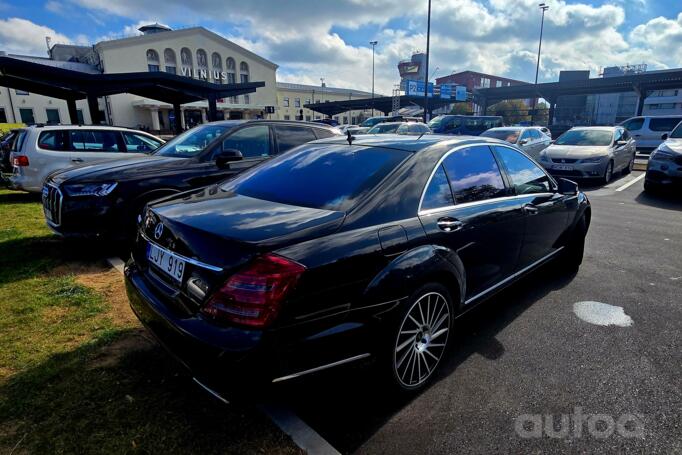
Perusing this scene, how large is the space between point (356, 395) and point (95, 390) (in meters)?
1.64

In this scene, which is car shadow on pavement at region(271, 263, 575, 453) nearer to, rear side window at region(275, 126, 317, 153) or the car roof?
the car roof

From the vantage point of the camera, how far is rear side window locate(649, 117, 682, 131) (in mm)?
18156

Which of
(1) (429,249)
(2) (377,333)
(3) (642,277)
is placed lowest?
(3) (642,277)

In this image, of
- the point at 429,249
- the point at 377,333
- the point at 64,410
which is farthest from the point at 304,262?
the point at 64,410

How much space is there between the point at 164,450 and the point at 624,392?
283 cm

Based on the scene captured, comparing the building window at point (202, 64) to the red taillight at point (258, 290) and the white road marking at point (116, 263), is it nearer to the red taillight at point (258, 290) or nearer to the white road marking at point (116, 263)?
the white road marking at point (116, 263)

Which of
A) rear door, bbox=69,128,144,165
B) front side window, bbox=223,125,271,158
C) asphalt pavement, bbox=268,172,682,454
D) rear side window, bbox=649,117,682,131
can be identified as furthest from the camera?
rear side window, bbox=649,117,682,131

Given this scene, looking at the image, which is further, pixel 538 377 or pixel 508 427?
pixel 538 377

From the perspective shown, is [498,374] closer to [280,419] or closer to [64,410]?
[280,419]

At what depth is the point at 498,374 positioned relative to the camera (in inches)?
113

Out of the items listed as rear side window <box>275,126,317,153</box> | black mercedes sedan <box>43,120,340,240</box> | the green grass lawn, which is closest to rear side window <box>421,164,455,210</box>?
the green grass lawn

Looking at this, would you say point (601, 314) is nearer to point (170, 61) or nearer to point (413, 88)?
point (413, 88)

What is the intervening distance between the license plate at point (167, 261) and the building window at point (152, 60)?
61.1 m

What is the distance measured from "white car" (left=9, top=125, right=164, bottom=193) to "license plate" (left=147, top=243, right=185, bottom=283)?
6.20 m
